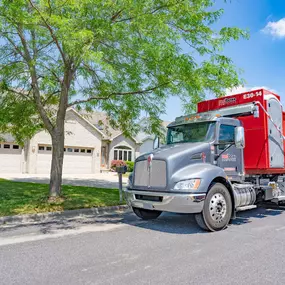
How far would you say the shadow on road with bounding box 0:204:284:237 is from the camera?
7117 millimetres

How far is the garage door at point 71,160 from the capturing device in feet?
83.0

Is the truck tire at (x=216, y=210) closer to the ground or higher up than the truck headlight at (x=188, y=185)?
closer to the ground

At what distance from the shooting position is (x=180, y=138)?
842cm

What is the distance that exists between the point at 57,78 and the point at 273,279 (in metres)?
8.66

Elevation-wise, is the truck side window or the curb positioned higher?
the truck side window

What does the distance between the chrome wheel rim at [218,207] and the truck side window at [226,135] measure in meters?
1.33

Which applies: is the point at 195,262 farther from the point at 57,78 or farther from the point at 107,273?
the point at 57,78

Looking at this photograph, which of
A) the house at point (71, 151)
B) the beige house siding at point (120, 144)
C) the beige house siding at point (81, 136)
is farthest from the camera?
the beige house siding at point (120, 144)

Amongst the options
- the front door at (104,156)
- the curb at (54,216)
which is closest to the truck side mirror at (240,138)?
the curb at (54,216)

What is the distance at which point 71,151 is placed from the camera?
2722cm

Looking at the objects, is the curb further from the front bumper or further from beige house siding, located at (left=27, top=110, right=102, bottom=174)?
beige house siding, located at (left=27, top=110, right=102, bottom=174)

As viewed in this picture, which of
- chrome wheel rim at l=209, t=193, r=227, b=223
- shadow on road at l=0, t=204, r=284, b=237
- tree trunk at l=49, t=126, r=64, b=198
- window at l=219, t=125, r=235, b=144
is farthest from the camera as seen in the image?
tree trunk at l=49, t=126, r=64, b=198

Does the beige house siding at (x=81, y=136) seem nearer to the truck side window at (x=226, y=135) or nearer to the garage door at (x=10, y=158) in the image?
the garage door at (x=10, y=158)

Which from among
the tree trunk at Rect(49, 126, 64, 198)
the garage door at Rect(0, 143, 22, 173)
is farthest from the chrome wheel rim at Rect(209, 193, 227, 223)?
the garage door at Rect(0, 143, 22, 173)
